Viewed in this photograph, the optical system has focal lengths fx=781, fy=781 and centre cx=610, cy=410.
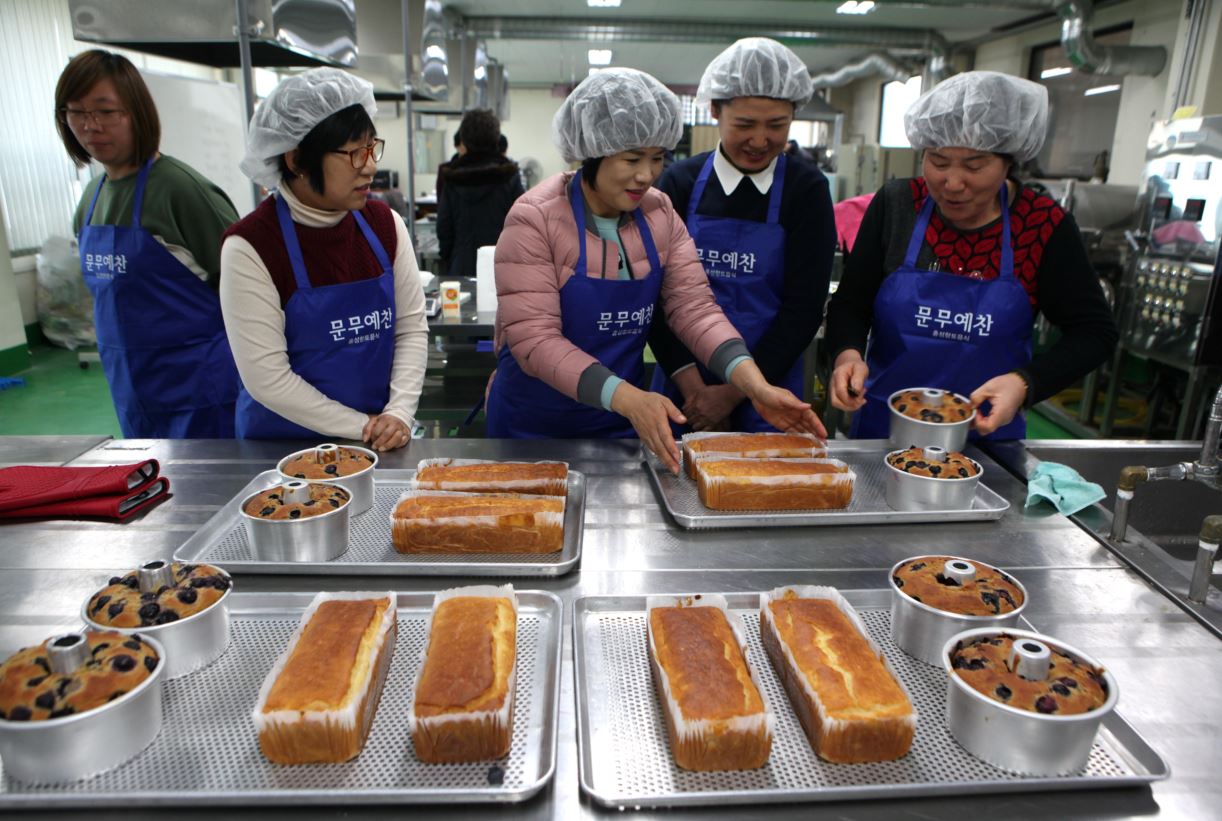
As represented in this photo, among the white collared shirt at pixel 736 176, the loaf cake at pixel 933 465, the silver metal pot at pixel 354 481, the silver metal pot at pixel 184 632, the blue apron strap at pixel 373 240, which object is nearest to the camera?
the silver metal pot at pixel 184 632

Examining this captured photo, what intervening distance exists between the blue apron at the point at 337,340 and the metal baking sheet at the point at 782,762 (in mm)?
1292

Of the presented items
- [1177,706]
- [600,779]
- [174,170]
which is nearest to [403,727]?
[600,779]

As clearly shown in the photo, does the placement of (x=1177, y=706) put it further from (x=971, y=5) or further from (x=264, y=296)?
(x=971, y=5)

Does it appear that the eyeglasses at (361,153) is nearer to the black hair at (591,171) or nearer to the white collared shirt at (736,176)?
the black hair at (591,171)

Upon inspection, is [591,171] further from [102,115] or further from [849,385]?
[102,115]

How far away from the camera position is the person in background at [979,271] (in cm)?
227

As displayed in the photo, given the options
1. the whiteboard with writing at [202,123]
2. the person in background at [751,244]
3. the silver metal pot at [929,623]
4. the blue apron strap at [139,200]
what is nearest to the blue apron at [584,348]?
the person in background at [751,244]

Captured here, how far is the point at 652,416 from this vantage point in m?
1.94

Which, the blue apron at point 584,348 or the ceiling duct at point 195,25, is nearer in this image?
the blue apron at point 584,348

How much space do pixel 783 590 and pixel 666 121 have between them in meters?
1.41

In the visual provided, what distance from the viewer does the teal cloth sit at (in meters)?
1.85

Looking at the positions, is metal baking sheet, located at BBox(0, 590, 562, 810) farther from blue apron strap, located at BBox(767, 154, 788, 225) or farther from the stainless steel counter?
blue apron strap, located at BBox(767, 154, 788, 225)

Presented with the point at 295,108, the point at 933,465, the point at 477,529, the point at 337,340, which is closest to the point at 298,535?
the point at 477,529

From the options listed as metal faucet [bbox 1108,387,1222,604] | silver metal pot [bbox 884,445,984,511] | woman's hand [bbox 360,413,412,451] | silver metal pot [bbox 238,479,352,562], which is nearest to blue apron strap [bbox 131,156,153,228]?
woman's hand [bbox 360,413,412,451]
